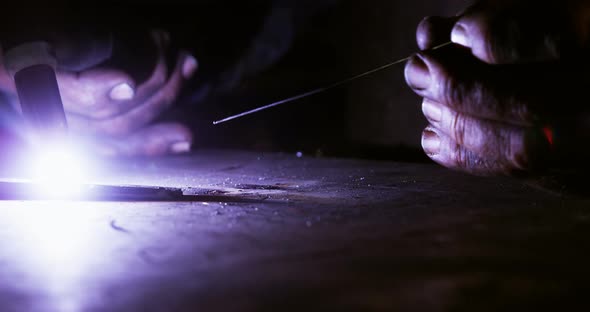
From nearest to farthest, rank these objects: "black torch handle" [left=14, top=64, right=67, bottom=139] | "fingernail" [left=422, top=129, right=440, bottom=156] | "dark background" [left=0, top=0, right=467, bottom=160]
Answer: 1. "fingernail" [left=422, top=129, right=440, bottom=156]
2. "black torch handle" [left=14, top=64, right=67, bottom=139]
3. "dark background" [left=0, top=0, right=467, bottom=160]

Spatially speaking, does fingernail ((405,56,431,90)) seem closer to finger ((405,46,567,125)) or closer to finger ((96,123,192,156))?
finger ((405,46,567,125))

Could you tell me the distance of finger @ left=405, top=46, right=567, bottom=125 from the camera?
1.37m

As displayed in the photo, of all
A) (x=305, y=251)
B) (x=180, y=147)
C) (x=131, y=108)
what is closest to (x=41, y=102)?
(x=131, y=108)

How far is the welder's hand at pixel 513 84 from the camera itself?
4.36ft

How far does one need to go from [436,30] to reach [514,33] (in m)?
0.37

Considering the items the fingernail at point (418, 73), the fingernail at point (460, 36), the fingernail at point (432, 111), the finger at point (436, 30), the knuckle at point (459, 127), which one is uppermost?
the finger at point (436, 30)

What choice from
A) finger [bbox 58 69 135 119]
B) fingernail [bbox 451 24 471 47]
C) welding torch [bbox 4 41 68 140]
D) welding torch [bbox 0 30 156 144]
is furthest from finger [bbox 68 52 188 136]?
fingernail [bbox 451 24 471 47]

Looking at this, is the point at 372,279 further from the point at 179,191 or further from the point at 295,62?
the point at 295,62

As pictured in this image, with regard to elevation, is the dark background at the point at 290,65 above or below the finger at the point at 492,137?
above

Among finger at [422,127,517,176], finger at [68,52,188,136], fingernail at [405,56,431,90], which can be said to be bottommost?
finger at [422,127,517,176]

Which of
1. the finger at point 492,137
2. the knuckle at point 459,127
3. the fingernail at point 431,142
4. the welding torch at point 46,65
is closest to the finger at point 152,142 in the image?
the welding torch at point 46,65

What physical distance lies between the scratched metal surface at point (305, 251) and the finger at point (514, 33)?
0.37 m

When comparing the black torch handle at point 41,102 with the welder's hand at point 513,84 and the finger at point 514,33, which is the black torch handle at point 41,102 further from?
the finger at point 514,33

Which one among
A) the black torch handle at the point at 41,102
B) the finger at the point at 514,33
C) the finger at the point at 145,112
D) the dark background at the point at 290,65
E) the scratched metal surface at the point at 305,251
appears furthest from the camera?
the finger at the point at 145,112
